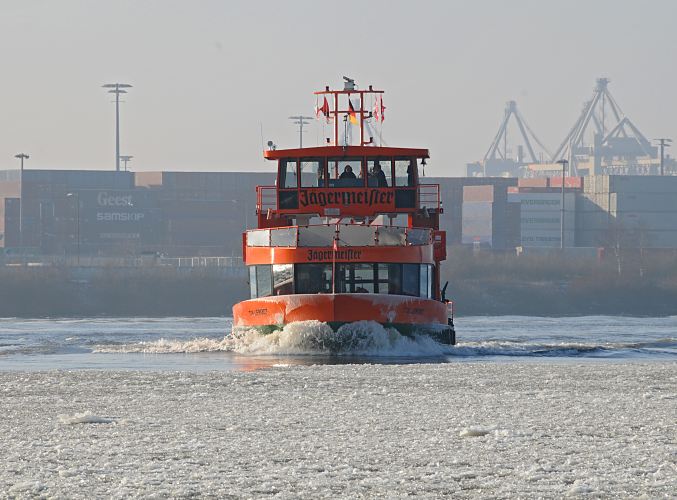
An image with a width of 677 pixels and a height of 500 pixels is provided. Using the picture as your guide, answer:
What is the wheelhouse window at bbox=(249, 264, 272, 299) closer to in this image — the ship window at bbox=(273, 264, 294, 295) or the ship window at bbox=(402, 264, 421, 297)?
the ship window at bbox=(273, 264, 294, 295)

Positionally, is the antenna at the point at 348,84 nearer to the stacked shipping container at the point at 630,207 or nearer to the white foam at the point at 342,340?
the white foam at the point at 342,340

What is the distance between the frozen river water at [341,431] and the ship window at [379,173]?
10.0 metres

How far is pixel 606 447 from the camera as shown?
1454cm

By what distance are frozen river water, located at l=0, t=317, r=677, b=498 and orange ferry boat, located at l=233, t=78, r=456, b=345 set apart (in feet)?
14.8

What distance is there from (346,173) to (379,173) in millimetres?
857

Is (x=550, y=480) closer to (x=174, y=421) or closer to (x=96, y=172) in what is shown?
(x=174, y=421)

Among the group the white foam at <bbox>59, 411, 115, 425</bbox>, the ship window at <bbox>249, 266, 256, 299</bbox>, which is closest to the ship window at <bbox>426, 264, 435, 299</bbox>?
the ship window at <bbox>249, 266, 256, 299</bbox>

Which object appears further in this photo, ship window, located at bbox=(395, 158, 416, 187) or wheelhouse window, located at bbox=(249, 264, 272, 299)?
ship window, located at bbox=(395, 158, 416, 187)

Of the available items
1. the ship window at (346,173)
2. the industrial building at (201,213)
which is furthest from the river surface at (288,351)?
the industrial building at (201,213)

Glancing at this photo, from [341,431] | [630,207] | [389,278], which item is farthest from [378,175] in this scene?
[630,207]

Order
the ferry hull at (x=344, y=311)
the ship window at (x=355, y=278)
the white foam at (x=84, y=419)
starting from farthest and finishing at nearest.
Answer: the ship window at (x=355, y=278) < the ferry hull at (x=344, y=311) < the white foam at (x=84, y=419)

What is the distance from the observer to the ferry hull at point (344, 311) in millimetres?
32188

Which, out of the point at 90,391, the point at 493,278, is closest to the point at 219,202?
the point at 493,278

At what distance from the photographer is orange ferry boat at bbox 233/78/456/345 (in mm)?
32844
